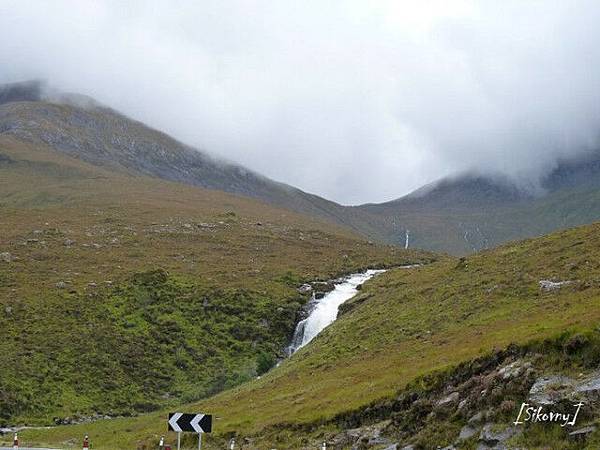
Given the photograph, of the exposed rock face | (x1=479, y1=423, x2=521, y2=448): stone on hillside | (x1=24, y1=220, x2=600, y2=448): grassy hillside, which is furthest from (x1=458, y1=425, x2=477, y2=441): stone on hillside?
(x1=24, y1=220, x2=600, y2=448): grassy hillside

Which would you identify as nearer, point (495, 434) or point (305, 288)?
point (495, 434)

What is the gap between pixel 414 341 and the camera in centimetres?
5553

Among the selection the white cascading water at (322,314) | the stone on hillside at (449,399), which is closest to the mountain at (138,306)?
the white cascading water at (322,314)

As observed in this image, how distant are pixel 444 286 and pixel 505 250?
38.3 ft

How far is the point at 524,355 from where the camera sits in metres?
30.8

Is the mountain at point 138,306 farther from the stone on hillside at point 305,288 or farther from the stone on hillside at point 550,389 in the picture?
the stone on hillside at point 550,389

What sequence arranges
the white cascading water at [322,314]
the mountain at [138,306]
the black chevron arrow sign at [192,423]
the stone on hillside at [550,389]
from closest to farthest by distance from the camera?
the stone on hillside at [550,389]
the black chevron arrow sign at [192,423]
the mountain at [138,306]
the white cascading water at [322,314]

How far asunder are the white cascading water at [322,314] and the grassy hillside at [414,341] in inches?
251

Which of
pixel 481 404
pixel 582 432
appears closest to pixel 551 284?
pixel 481 404

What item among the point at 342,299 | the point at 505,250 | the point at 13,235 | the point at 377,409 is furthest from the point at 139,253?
the point at 377,409

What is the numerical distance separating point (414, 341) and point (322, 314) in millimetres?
36028

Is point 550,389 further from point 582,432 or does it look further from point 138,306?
point 138,306

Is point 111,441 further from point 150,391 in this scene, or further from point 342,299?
point 342,299

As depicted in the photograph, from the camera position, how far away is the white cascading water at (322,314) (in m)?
86.8
